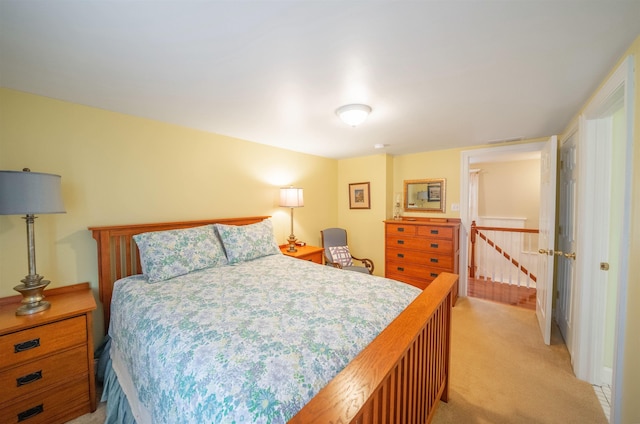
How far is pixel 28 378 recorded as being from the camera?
150cm

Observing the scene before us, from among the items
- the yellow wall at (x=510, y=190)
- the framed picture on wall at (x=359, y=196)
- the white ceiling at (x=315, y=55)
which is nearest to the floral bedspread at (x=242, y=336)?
the white ceiling at (x=315, y=55)

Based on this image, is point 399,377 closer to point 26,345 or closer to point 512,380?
point 512,380

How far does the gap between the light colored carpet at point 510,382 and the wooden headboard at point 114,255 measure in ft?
2.84

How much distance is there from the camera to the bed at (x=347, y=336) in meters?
0.77

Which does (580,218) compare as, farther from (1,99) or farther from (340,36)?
(1,99)

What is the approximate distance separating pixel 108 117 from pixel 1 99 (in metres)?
0.58

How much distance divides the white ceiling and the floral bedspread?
1439mm

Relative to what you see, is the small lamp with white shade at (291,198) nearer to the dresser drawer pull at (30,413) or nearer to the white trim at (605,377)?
the dresser drawer pull at (30,413)

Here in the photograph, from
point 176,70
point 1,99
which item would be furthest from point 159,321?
point 1,99

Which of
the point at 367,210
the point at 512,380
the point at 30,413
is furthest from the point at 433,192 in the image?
the point at 30,413

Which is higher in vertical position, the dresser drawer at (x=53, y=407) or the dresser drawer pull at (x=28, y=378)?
the dresser drawer pull at (x=28, y=378)

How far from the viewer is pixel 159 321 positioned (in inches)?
53.6

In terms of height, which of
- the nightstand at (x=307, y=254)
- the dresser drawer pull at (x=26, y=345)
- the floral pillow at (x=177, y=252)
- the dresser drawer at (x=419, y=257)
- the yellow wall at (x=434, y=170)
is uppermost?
the yellow wall at (x=434, y=170)

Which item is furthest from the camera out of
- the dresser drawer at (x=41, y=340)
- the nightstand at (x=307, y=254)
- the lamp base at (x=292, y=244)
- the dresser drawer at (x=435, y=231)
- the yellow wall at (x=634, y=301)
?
the lamp base at (x=292, y=244)
